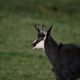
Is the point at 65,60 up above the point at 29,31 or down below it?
above

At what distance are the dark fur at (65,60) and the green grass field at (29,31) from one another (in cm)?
51

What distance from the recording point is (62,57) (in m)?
12.2

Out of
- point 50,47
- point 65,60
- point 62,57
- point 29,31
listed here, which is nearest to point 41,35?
point 50,47

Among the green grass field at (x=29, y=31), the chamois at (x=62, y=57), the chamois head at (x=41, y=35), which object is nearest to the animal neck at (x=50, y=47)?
the chamois at (x=62, y=57)

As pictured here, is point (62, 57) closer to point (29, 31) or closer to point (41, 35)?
point (41, 35)

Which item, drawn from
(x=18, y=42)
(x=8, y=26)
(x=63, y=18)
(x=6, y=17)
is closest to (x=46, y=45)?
(x=18, y=42)

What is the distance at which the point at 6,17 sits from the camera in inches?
1204

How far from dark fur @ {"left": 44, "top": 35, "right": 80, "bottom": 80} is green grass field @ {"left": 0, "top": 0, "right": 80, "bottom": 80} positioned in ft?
1.67

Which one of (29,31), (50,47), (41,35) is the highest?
(41,35)

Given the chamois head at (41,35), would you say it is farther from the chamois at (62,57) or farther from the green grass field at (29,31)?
the green grass field at (29,31)

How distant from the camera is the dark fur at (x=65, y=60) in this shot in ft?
39.2

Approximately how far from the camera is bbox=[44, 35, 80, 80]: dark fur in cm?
1194

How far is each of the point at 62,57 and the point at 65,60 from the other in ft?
0.45

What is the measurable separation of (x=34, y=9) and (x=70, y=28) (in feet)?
22.1
